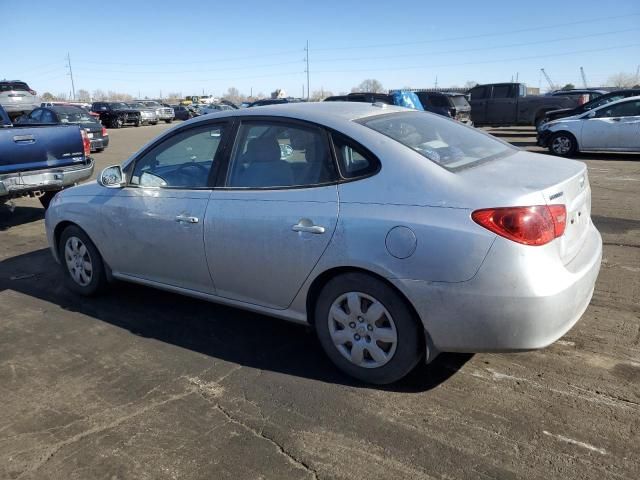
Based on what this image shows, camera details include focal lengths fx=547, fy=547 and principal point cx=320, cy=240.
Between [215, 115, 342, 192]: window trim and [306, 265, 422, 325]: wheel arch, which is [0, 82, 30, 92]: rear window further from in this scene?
[306, 265, 422, 325]: wheel arch

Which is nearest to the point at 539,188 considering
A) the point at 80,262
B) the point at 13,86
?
the point at 80,262

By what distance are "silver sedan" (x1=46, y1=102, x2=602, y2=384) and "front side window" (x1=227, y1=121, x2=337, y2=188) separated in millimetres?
10

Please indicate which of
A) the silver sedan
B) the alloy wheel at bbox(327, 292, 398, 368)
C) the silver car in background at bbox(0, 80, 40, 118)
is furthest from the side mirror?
the silver car in background at bbox(0, 80, 40, 118)

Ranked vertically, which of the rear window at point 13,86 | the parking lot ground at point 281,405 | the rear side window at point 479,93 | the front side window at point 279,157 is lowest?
the parking lot ground at point 281,405

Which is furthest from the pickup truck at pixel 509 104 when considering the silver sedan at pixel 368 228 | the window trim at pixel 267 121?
the window trim at pixel 267 121

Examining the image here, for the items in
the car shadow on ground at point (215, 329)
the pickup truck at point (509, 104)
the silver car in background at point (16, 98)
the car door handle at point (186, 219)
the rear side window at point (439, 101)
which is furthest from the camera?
the silver car in background at point (16, 98)

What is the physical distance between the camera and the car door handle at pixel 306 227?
3.25m

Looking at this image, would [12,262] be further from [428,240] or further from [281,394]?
[428,240]

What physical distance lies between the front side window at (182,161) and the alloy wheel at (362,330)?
1.42 m

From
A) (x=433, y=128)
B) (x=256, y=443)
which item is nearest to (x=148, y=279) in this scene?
(x=256, y=443)

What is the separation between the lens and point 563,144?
545 inches

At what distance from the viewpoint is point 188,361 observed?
3.76 metres

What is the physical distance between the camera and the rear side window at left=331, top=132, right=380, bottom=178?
3.21 meters

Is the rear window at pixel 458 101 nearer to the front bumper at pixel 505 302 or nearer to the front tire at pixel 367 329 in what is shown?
the front tire at pixel 367 329
